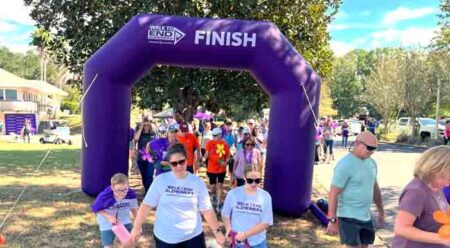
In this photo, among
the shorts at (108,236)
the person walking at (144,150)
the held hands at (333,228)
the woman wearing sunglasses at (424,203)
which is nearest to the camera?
the woman wearing sunglasses at (424,203)

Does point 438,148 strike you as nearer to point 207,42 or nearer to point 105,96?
point 207,42

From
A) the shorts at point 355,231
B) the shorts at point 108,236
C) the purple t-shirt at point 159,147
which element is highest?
the purple t-shirt at point 159,147

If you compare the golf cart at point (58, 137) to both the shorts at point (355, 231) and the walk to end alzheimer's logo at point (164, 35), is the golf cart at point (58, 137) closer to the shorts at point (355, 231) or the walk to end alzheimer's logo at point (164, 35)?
the walk to end alzheimer's logo at point (164, 35)

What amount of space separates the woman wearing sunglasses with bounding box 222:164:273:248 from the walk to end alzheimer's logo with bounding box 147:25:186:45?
423cm

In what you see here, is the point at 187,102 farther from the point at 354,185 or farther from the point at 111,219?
the point at 354,185

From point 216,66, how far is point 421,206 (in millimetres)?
5746

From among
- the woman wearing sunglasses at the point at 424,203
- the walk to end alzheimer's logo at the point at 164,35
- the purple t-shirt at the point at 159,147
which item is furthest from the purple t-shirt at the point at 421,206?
the walk to end alzheimer's logo at the point at 164,35

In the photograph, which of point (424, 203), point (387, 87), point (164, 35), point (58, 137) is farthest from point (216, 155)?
point (387, 87)

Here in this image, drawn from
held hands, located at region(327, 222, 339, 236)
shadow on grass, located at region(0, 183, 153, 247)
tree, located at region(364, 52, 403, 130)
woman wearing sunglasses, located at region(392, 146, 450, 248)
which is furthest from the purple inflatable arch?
tree, located at region(364, 52, 403, 130)

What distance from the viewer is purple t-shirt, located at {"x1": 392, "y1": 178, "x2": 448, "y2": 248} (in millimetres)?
2979

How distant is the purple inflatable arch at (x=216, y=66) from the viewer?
7879 mm

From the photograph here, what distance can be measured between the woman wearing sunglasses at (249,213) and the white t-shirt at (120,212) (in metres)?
1.06

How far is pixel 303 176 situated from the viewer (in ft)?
26.0

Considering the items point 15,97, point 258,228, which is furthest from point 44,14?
point 15,97
